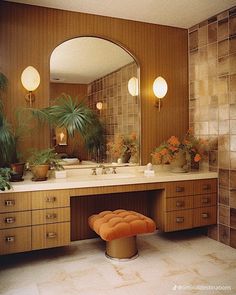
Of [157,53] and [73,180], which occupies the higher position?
[157,53]

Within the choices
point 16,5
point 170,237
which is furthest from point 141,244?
point 16,5

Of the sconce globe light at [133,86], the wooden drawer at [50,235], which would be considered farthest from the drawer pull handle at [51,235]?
the sconce globe light at [133,86]

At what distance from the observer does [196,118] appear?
3.78 metres

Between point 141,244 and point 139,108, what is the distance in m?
1.53

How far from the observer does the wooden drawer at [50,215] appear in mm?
2699

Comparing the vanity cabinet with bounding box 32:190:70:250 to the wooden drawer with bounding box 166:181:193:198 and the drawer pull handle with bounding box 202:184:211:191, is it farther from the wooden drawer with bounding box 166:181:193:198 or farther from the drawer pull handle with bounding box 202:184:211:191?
the drawer pull handle with bounding box 202:184:211:191

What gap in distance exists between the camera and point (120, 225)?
268cm

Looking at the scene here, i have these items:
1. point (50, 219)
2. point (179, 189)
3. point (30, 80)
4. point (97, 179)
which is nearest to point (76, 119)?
point (30, 80)

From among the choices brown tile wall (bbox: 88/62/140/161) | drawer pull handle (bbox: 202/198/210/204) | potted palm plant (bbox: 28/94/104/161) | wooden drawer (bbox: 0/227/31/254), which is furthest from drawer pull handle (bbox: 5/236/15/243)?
drawer pull handle (bbox: 202/198/210/204)

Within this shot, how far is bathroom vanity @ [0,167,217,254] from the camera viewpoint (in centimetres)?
264

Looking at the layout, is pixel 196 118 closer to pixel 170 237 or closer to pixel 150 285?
pixel 170 237

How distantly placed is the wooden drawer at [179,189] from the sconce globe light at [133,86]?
1140mm

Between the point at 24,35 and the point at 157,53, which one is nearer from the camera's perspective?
the point at 24,35

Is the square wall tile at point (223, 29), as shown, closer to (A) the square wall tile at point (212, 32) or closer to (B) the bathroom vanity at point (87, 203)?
(A) the square wall tile at point (212, 32)
